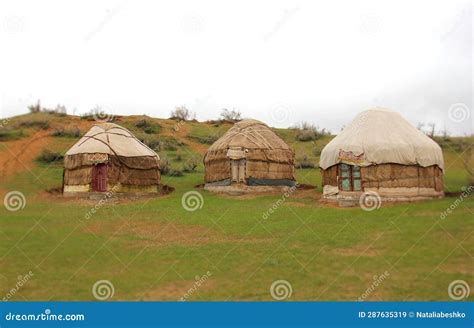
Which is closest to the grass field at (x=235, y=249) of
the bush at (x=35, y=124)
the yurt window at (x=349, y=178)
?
the yurt window at (x=349, y=178)

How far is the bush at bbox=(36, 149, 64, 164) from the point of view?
26.8m

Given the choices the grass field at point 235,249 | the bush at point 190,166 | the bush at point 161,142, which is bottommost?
the grass field at point 235,249

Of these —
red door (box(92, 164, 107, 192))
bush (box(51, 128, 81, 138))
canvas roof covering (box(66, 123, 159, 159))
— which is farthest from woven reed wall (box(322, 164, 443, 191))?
bush (box(51, 128, 81, 138))

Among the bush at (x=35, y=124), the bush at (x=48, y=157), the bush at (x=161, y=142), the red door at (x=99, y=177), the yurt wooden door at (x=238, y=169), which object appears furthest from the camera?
the bush at (x=161, y=142)

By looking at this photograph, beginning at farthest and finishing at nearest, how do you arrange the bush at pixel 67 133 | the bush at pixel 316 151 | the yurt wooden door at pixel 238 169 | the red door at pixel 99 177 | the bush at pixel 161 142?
the bush at pixel 316 151 → the bush at pixel 161 142 → the bush at pixel 67 133 → the yurt wooden door at pixel 238 169 → the red door at pixel 99 177

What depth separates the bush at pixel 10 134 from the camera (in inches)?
1144

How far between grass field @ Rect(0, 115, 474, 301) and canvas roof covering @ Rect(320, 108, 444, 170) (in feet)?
5.47

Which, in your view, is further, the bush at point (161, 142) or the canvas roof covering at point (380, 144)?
the bush at point (161, 142)

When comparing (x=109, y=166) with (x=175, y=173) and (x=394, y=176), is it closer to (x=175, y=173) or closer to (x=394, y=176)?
(x=175, y=173)

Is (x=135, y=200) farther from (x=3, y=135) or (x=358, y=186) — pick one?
(x=3, y=135)

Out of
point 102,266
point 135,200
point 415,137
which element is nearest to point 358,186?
point 415,137

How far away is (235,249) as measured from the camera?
12672mm

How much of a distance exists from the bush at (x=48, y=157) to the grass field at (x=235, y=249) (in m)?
6.80

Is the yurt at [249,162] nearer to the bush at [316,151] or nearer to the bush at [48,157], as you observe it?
the bush at [48,157]
